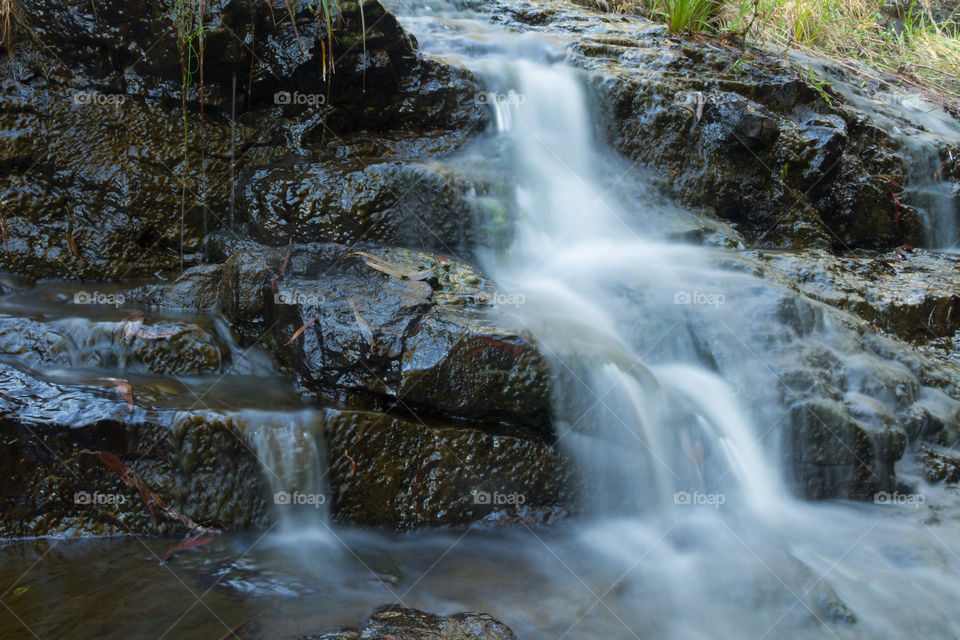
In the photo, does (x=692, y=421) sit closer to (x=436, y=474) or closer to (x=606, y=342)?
(x=606, y=342)

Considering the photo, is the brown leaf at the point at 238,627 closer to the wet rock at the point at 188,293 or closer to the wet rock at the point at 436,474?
the wet rock at the point at 436,474

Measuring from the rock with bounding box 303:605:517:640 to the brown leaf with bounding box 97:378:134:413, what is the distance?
4.14 ft

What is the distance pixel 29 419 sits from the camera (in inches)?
97.9

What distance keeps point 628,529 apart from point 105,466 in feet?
7.38

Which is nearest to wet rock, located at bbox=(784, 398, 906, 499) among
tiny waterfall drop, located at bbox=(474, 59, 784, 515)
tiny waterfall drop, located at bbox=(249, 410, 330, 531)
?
tiny waterfall drop, located at bbox=(474, 59, 784, 515)

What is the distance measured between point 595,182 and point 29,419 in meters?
3.84

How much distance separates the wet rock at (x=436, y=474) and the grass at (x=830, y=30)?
5.02 metres

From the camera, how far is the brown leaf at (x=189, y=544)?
8.04ft

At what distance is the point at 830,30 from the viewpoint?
7.70m

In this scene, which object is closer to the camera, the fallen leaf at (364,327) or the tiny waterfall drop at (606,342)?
the fallen leaf at (364,327)

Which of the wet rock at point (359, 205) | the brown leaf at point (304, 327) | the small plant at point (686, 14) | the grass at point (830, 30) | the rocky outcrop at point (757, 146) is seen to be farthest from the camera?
the grass at point (830, 30)

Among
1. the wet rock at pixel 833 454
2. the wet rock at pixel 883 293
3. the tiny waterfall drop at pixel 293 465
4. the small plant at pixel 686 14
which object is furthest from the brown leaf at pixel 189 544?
the small plant at pixel 686 14

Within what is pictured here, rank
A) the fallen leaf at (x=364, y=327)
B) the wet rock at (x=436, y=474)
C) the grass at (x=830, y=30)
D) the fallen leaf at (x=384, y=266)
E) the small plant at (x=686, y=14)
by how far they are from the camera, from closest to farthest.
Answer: the wet rock at (x=436, y=474)
the fallen leaf at (x=364, y=327)
the fallen leaf at (x=384, y=266)
the small plant at (x=686, y=14)
the grass at (x=830, y=30)

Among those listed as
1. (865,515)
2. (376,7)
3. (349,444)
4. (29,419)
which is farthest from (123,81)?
(865,515)
